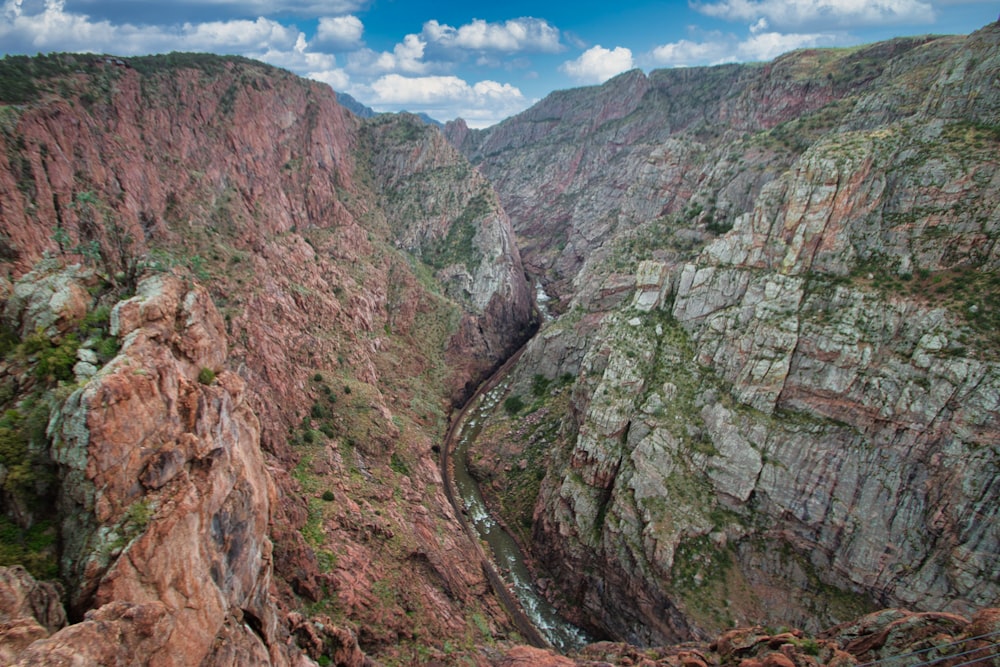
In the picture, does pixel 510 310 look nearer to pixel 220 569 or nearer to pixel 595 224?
pixel 595 224

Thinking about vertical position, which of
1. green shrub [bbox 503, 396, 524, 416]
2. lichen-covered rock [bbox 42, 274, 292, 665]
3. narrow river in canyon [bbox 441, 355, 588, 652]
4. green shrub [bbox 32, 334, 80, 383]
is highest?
green shrub [bbox 32, 334, 80, 383]

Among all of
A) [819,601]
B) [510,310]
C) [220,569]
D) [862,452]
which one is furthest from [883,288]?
[510,310]

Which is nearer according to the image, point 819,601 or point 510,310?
point 819,601

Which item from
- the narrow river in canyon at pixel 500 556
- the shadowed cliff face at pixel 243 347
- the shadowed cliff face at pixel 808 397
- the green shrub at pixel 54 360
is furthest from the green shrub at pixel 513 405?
the green shrub at pixel 54 360

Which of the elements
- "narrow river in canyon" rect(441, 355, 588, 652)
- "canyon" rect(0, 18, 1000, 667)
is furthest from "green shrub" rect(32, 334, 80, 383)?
"narrow river in canyon" rect(441, 355, 588, 652)

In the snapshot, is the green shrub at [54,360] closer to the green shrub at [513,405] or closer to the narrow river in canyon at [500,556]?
the narrow river in canyon at [500,556]

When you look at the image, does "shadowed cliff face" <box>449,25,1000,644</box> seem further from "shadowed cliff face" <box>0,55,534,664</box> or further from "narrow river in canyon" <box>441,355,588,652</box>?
"shadowed cliff face" <box>0,55,534,664</box>
